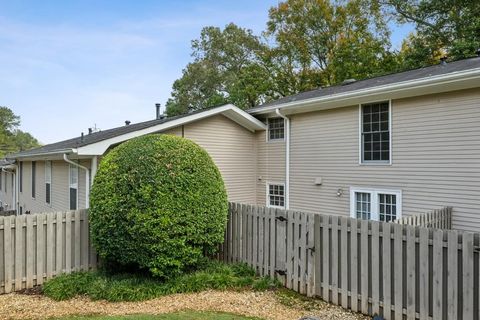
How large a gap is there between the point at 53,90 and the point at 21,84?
1.87 m

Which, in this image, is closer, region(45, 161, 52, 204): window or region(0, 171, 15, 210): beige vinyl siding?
region(45, 161, 52, 204): window

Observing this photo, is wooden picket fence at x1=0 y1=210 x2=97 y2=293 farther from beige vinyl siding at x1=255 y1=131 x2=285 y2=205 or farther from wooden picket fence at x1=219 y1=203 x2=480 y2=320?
beige vinyl siding at x1=255 y1=131 x2=285 y2=205

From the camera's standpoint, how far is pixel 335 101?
32.6 ft

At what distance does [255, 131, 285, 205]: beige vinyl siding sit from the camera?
40.3 ft

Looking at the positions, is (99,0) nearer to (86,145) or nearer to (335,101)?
(86,145)

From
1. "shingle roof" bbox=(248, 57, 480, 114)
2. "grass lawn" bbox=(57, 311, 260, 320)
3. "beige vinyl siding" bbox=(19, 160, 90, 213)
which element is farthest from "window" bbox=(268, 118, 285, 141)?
"grass lawn" bbox=(57, 311, 260, 320)

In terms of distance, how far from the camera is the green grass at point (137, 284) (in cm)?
572

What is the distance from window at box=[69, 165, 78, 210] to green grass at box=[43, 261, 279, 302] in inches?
200

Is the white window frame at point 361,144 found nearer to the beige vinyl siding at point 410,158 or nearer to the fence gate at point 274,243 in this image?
the beige vinyl siding at point 410,158

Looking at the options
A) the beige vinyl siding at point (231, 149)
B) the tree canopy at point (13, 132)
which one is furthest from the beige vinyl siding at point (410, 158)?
the tree canopy at point (13, 132)

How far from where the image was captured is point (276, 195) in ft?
41.5

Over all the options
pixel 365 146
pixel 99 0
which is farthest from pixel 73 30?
pixel 365 146

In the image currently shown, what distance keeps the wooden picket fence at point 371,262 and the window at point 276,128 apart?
5760 mm

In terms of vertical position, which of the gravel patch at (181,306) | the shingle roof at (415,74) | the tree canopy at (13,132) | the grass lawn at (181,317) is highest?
the tree canopy at (13,132)
